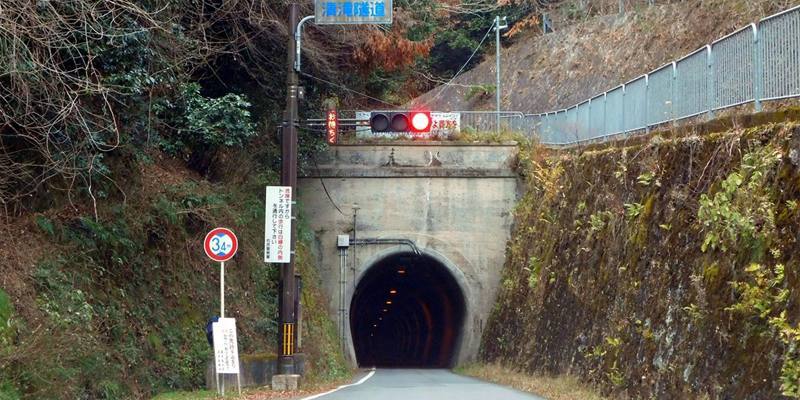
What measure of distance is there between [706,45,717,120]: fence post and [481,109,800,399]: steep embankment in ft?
2.12

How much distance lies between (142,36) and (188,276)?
16.1 ft

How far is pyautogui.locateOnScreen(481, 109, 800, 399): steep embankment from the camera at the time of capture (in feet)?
29.0

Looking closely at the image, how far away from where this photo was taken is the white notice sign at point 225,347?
13617 mm

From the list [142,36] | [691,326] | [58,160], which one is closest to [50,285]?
[58,160]

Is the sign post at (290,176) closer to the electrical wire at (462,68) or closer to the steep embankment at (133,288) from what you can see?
the steep embankment at (133,288)

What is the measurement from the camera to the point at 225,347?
13.7m

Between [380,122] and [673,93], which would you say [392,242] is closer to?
[380,122]

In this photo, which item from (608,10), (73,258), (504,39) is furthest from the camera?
(504,39)

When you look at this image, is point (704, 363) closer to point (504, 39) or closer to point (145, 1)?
point (145, 1)

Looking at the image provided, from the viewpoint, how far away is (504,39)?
146 feet

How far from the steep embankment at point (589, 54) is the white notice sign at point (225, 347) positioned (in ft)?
49.4

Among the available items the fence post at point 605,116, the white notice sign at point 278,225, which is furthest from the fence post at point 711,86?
the white notice sign at point 278,225

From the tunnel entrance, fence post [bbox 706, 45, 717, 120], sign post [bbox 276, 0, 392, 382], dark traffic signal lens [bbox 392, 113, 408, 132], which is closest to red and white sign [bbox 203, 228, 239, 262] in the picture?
sign post [bbox 276, 0, 392, 382]

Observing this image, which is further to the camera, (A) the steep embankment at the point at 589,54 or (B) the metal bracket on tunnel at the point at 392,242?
(A) the steep embankment at the point at 589,54
